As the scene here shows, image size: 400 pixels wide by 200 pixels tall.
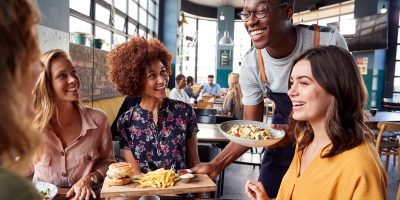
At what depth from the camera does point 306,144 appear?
1.60 metres

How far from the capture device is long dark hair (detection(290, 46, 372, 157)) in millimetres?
1321

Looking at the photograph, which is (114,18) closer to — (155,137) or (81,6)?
(81,6)

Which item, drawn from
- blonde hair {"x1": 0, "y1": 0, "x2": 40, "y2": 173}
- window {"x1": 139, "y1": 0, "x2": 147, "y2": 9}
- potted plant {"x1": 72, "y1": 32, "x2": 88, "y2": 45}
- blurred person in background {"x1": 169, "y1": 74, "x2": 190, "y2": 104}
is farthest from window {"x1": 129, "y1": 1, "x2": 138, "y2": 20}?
blonde hair {"x1": 0, "y1": 0, "x2": 40, "y2": 173}

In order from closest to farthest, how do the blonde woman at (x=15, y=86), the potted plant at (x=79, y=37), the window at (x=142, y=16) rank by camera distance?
the blonde woman at (x=15, y=86) → the potted plant at (x=79, y=37) → the window at (x=142, y=16)

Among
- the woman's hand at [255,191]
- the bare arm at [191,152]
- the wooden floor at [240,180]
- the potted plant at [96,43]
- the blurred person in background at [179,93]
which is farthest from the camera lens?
the blurred person in background at [179,93]

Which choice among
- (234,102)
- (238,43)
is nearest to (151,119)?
(234,102)

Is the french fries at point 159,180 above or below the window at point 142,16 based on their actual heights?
below

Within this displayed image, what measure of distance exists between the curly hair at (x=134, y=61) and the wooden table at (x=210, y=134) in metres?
1.32

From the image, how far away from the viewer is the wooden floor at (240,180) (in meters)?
4.05

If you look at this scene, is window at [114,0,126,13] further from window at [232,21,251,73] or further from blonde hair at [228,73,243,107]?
window at [232,21,251,73]

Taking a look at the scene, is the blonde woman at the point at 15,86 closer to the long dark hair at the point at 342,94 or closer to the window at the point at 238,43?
the long dark hair at the point at 342,94

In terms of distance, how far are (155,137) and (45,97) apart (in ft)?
2.41

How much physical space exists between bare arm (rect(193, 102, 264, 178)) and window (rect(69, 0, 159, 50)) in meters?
2.80

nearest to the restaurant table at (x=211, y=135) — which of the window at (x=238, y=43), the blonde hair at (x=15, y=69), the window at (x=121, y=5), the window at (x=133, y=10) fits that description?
the blonde hair at (x=15, y=69)
